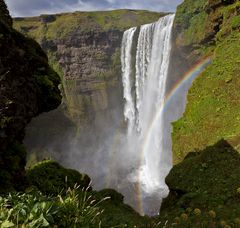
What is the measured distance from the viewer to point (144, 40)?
58.2 meters

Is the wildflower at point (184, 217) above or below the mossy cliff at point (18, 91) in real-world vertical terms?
below

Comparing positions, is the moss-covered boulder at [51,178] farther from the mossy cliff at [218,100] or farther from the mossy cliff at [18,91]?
the mossy cliff at [218,100]

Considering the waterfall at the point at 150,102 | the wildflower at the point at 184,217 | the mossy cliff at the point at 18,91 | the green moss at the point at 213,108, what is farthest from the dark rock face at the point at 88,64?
the wildflower at the point at 184,217

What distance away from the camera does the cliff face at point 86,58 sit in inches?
3337

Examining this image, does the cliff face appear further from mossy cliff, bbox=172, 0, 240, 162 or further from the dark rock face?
mossy cliff, bbox=172, 0, 240, 162

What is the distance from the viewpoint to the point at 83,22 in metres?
95.0

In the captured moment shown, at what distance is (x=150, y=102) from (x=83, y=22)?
4755cm

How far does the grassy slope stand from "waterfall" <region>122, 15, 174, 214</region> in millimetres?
29344

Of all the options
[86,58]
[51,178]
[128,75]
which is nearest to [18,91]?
[51,178]

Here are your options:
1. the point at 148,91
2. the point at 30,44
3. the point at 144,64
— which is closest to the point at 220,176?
A: the point at 30,44

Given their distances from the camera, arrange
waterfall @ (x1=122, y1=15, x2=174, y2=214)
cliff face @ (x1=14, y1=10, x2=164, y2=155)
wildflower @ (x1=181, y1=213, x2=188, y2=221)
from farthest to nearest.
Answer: cliff face @ (x1=14, y1=10, x2=164, y2=155) → waterfall @ (x1=122, y1=15, x2=174, y2=214) → wildflower @ (x1=181, y1=213, x2=188, y2=221)

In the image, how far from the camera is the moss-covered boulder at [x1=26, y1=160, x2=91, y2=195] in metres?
14.5

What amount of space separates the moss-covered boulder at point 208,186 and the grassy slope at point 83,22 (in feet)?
265

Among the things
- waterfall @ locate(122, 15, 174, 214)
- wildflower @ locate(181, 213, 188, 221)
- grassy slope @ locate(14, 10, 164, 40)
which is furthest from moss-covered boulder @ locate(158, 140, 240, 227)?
grassy slope @ locate(14, 10, 164, 40)
